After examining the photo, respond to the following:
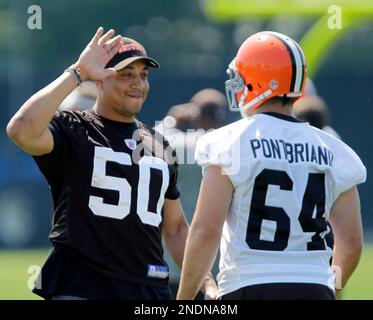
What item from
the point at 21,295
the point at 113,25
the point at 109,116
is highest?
the point at 113,25

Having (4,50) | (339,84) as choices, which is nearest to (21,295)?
(339,84)

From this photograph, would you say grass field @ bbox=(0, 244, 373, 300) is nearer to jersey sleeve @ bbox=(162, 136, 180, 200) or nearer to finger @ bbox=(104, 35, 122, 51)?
jersey sleeve @ bbox=(162, 136, 180, 200)

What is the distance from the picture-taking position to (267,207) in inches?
175

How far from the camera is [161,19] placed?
23.2m

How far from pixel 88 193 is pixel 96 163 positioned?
0.15 meters

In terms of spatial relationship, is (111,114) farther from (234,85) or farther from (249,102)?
(249,102)

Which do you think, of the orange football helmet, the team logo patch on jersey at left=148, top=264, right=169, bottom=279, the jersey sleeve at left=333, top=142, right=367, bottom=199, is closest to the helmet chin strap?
the orange football helmet

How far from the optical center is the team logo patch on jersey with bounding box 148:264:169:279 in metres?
5.05

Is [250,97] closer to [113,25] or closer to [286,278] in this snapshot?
[286,278]

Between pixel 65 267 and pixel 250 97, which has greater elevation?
pixel 250 97

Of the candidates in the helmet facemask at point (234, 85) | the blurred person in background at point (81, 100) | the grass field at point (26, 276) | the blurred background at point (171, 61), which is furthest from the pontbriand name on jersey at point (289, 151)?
Answer: the grass field at point (26, 276)

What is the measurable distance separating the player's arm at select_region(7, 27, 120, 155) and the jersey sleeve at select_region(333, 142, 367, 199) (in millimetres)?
1153

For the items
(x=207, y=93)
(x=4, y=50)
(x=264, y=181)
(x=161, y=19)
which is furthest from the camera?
(x=161, y=19)

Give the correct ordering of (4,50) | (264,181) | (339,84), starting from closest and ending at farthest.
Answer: (264,181)
(339,84)
(4,50)
